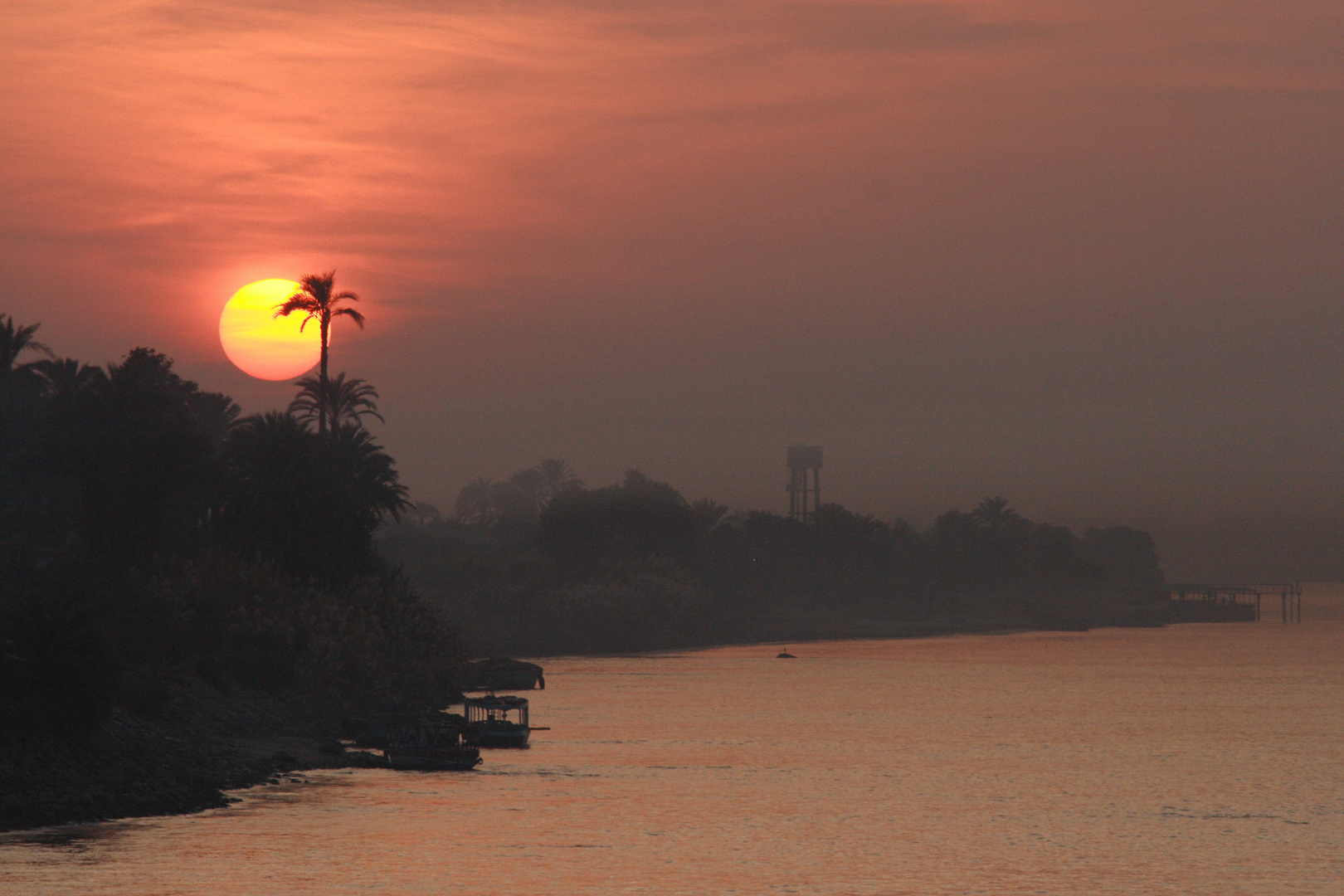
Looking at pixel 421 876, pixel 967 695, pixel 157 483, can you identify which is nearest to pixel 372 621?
pixel 157 483

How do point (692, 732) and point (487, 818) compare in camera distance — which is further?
point (692, 732)

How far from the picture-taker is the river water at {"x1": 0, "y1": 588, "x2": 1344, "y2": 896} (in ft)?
181

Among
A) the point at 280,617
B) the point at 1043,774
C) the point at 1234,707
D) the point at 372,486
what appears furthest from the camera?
the point at 1234,707

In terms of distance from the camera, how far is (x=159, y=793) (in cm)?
6212

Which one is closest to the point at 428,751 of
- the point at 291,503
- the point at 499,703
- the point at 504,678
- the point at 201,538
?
the point at 499,703

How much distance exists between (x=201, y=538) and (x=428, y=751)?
3735 centimetres

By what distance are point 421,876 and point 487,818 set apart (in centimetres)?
1150

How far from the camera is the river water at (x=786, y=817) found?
181 feet

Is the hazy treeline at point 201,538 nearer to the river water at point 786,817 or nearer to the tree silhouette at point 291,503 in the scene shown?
the tree silhouette at point 291,503

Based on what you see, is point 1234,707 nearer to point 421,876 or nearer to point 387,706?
point 387,706

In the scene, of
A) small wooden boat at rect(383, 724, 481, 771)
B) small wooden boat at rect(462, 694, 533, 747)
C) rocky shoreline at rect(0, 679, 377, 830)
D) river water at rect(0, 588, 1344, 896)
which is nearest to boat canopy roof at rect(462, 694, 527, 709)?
small wooden boat at rect(462, 694, 533, 747)

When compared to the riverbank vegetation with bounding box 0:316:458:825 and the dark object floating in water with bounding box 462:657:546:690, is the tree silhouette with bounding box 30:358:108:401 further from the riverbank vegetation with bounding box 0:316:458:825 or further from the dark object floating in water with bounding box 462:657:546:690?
the dark object floating in water with bounding box 462:657:546:690

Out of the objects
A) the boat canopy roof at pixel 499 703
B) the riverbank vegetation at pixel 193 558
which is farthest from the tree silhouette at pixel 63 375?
the boat canopy roof at pixel 499 703

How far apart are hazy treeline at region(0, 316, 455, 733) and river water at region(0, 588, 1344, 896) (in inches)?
545
